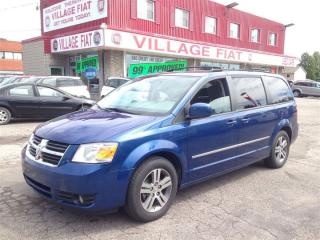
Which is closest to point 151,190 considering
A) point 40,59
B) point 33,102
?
point 33,102

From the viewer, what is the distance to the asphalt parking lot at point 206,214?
3590 mm

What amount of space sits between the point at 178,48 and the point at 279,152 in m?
16.2

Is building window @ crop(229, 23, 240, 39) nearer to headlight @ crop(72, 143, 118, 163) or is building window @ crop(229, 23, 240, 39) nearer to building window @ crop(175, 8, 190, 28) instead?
building window @ crop(175, 8, 190, 28)

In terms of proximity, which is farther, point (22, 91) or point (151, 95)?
point (22, 91)

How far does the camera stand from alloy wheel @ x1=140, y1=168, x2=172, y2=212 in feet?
12.5

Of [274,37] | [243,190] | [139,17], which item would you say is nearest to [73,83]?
[139,17]

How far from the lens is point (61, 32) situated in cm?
2303

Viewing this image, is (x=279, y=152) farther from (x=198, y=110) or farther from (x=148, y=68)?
(x=148, y=68)

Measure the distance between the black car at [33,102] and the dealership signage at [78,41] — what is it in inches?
269

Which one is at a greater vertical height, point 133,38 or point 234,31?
point 234,31

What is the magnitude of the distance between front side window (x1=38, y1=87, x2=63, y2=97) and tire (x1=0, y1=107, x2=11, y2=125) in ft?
3.67

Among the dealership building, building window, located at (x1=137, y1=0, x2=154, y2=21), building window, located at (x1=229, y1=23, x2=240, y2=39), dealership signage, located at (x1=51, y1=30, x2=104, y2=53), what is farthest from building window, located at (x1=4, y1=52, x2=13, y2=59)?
building window, located at (x1=137, y1=0, x2=154, y2=21)

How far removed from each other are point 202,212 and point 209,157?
0.73 metres

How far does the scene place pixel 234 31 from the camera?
28828 millimetres
